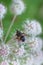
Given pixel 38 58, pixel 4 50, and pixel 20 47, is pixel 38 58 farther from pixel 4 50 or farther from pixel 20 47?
pixel 4 50

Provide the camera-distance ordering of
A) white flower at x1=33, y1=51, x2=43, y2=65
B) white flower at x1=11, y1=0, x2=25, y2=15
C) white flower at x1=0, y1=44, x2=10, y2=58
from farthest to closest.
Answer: white flower at x1=33, y1=51, x2=43, y2=65 < white flower at x1=11, y1=0, x2=25, y2=15 < white flower at x1=0, y1=44, x2=10, y2=58

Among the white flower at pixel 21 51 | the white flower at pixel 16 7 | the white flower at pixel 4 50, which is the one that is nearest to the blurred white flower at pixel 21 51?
the white flower at pixel 21 51

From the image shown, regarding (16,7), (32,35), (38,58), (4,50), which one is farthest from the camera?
(38,58)

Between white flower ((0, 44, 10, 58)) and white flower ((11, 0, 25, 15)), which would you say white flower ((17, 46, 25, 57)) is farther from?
white flower ((11, 0, 25, 15))

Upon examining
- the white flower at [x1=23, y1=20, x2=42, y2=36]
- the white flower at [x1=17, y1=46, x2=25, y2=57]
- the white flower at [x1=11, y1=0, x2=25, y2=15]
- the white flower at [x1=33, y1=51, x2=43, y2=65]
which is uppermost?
the white flower at [x1=11, y1=0, x2=25, y2=15]

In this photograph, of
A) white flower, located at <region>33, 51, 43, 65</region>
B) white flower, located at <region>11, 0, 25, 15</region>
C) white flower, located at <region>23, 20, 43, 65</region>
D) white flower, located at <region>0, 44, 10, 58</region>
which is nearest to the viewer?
white flower, located at <region>0, 44, 10, 58</region>

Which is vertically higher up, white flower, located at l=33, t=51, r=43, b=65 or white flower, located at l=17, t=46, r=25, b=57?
white flower, located at l=17, t=46, r=25, b=57

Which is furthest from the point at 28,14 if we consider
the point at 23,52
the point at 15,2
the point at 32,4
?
the point at 23,52

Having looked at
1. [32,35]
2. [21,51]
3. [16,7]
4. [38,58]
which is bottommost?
[38,58]

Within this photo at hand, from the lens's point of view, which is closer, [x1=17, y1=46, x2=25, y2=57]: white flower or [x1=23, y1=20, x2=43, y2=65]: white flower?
[x1=17, y1=46, x2=25, y2=57]: white flower

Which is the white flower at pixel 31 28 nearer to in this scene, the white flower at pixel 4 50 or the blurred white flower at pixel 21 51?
the blurred white flower at pixel 21 51

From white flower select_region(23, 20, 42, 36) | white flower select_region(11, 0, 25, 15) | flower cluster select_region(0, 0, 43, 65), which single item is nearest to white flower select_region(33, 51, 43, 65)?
flower cluster select_region(0, 0, 43, 65)

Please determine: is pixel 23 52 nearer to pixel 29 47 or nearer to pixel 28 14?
pixel 29 47

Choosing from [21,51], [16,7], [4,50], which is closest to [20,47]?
[21,51]
